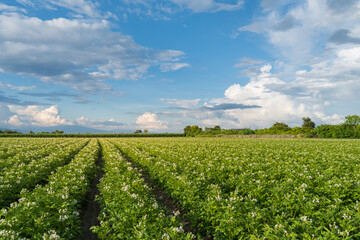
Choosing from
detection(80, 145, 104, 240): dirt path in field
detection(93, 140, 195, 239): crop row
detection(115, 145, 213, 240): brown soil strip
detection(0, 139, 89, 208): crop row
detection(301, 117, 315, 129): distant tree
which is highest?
detection(301, 117, 315, 129): distant tree

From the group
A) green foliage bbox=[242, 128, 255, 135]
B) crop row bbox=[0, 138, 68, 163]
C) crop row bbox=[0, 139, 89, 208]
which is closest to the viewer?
crop row bbox=[0, 139, 89, 208]

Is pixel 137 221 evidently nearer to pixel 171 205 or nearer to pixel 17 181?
pixel 171 205

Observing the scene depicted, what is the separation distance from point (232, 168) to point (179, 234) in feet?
29.9

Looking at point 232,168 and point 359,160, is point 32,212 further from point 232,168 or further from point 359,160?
point 359,160

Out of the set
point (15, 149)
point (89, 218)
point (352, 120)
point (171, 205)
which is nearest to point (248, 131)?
point (352, 120)

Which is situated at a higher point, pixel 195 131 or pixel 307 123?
pixel 307 123

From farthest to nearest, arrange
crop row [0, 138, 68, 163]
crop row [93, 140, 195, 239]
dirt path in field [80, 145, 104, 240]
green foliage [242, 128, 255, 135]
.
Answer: green foliage [242, 128, 255, 135] → crop row [0, 138, 68, 163] → dirt path in field [80, 145, 104, 240] → crop row [93, 140, 195, 239]

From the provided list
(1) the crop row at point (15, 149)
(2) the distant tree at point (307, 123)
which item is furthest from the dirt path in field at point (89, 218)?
(2) the distant tree at point (307, 123)

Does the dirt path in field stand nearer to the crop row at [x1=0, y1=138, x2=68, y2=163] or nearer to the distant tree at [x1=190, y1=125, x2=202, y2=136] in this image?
the crop row at [x1=0, y1=138, x2=68, y2=163]

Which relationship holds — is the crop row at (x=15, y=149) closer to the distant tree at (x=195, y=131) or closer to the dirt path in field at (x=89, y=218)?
the dirt path in field at (x=89, y=218)

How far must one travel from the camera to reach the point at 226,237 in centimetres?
529

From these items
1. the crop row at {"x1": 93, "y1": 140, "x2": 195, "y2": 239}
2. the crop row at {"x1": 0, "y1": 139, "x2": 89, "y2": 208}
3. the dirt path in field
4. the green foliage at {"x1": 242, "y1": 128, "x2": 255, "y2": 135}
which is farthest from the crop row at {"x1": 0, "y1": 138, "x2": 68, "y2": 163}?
the green foliage at {"x1": 242, "y1": 128, "x2": 255, "y2": 135}

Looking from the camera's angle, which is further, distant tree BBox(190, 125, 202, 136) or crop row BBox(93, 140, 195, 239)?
distant tree BBox(190, 125, 202, 136)

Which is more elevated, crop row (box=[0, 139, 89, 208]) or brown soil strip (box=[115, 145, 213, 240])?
crop row (box=[0, 139, 89, 208])
